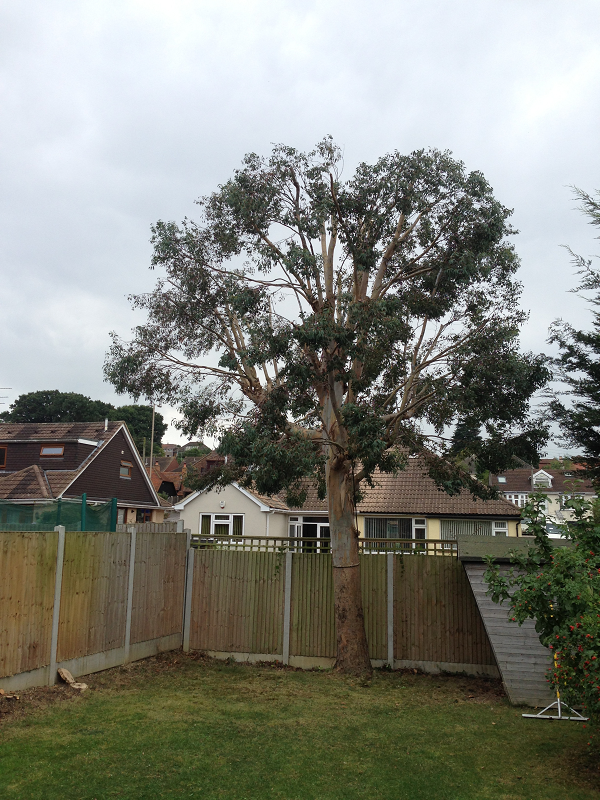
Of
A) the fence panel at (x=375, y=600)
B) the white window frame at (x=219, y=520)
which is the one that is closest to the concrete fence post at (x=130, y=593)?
the fence panel at (x=375, y=600)

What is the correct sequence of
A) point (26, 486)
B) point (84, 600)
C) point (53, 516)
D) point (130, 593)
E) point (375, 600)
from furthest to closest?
→ point (26, 486), point (375, 600), point (130, 593), point (84, 600), point (53, 516)

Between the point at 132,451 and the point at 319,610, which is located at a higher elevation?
the point at 132,451

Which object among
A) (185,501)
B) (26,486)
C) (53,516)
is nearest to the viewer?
(53,516)

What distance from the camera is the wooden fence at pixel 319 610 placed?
37.4 ft

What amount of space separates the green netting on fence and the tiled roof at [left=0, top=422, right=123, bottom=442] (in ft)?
72.2

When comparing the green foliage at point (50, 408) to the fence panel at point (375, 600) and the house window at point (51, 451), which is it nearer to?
the house window at point (51, 451)

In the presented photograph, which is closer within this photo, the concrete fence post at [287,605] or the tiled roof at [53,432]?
the concrete fence post at [287,605]

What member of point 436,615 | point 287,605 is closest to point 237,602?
point 287,605

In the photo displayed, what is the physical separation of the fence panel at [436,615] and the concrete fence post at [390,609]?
60 mm

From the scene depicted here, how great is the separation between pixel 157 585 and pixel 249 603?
168cm

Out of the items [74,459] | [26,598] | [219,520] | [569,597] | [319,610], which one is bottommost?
[319,610]

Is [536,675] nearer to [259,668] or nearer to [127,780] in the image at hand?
[259,668]

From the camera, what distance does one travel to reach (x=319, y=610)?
471 inches

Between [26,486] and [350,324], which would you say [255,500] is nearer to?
[26,486]
